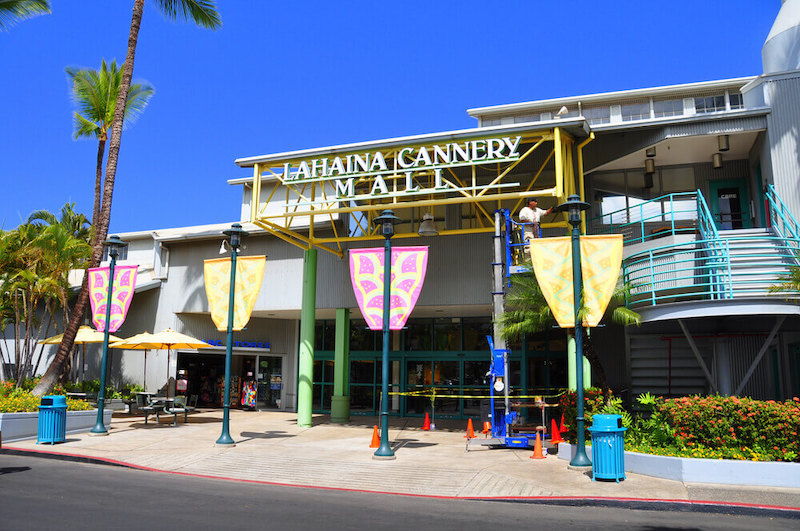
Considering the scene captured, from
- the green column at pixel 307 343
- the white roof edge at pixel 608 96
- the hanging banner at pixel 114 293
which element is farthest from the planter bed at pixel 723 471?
the white roof edge at pixel 608 96

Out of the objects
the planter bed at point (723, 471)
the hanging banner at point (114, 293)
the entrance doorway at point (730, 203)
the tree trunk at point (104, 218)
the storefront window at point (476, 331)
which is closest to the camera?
the planter bed at point (723, 471)

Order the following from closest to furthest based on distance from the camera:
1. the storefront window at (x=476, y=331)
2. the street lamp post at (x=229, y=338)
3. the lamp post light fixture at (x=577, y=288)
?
the lamp post light fixture at (x=577, y=288) → the street lamp post at (x=229, y=338) → the storefront window at (x=476, y=331)

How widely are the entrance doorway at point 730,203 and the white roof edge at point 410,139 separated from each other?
5.81 meters

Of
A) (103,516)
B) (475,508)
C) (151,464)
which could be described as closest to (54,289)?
→ (151,464)

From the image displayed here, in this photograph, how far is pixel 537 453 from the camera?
47.6 ft

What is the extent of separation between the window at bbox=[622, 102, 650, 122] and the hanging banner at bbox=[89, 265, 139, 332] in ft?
100

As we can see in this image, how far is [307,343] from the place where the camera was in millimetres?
21828

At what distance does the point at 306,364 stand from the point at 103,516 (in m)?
13.4

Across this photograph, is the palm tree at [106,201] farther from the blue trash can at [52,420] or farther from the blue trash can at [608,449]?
the blue trash can at [608,449]

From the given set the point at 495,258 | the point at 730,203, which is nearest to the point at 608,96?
the point at 730,203

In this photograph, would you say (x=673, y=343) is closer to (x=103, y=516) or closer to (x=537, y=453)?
(x=537, y=453)

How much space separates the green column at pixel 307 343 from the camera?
2128 cm

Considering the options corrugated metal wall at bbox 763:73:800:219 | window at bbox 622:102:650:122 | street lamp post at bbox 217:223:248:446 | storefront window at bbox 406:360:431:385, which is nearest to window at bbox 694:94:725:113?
window at bbox 622:102:650:122

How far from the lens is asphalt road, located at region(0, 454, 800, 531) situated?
815 centimetres
